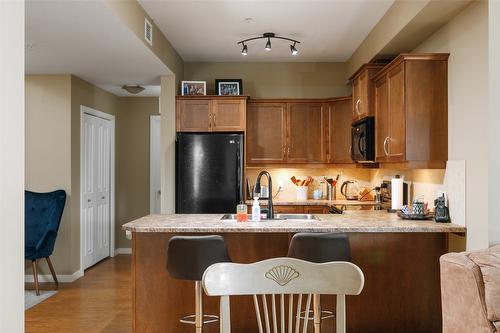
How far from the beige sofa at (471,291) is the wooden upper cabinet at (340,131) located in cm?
312

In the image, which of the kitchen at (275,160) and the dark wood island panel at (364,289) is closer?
the kitchen at (275,160)

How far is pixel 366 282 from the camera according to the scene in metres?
3.46

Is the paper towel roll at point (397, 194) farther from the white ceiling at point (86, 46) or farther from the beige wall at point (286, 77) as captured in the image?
the white ceiling at point (86, 46)

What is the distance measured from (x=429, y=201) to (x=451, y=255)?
1.39 metres

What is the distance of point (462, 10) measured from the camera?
10.9ft

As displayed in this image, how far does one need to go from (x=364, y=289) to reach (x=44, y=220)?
144 inches

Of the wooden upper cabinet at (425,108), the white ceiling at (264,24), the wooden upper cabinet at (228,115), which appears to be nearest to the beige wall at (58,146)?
the white ceiling at (264,24)

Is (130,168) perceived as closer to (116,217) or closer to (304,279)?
(116,217)

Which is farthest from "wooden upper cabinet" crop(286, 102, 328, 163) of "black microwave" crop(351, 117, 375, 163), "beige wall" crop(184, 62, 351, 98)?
"black microwave" crop(351, 117, 375, 163)

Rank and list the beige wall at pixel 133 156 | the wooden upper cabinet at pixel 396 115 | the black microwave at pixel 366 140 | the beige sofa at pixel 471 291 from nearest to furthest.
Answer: the beige sofa at pixel 471 291 → the wooden upper cabinet at pixel 396 115 → the black microwave at pixel 366 140 → the beige wall at pixel 133 156

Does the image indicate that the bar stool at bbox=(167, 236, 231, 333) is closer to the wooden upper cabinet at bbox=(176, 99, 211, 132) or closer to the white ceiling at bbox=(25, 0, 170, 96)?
the white ceiling at bbox=(25, 0, 170, 96)

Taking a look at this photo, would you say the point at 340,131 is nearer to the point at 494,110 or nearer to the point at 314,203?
the point at 314,203

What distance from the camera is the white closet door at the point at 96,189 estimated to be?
20.3 feet
